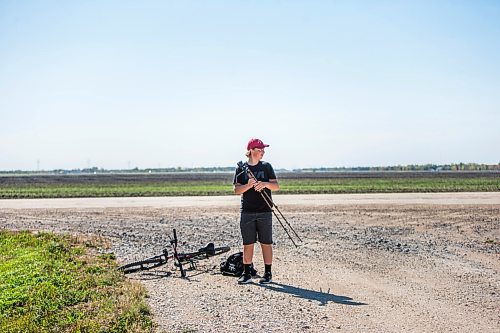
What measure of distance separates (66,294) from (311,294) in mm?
3763

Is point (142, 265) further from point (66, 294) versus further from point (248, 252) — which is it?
point (248, 252)

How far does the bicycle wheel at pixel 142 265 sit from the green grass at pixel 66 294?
226 millimetres

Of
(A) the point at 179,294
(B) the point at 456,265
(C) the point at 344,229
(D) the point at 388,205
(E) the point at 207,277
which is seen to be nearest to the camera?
(A) the point at 179,294

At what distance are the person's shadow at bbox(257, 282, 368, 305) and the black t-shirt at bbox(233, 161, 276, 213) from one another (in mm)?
1256

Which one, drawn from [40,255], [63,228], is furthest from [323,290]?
[63,228]

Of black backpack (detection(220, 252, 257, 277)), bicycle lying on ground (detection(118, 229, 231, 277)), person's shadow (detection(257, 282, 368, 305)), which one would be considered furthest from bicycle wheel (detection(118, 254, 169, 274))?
person's shadow (detection(257, 282, 368, 305))

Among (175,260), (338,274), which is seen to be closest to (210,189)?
(175,260)

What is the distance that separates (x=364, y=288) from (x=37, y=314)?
196 inches

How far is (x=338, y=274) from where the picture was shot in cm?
966

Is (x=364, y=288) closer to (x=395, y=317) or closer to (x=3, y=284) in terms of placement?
(x=395, y=317)

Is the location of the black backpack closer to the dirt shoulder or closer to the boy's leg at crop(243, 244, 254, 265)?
the dirt shoulder

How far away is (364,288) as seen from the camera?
854 centimetres

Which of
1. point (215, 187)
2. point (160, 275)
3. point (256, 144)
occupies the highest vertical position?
point (256, 144)

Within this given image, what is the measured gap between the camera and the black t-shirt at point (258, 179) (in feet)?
27.4
